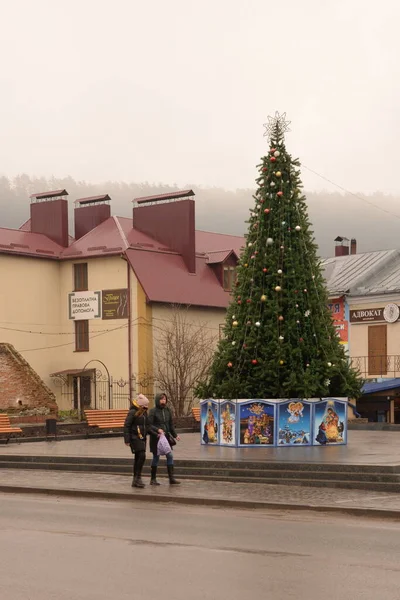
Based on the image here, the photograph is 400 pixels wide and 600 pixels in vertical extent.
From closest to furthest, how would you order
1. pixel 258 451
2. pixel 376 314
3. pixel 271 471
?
pixel 271 471 < pixel 258 451 < pixel 376 314

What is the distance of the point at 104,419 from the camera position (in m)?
33.5

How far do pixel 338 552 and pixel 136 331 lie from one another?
138ft

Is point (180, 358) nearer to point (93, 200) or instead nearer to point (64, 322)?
point (64, 322)

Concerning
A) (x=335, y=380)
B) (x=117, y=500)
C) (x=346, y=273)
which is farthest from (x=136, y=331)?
(x=117, y=500)

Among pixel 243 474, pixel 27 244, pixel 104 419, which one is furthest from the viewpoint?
pixel 27 244

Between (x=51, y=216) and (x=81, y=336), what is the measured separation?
7.19 m

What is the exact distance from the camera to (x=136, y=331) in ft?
170

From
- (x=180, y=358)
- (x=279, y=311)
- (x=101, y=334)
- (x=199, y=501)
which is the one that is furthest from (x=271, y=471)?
(x=101, y=334)

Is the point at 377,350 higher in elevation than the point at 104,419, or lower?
higher

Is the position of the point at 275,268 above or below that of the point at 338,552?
above

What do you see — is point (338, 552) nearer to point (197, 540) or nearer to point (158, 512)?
point (197, 540)

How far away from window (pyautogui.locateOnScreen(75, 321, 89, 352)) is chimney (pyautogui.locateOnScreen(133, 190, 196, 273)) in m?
6.12

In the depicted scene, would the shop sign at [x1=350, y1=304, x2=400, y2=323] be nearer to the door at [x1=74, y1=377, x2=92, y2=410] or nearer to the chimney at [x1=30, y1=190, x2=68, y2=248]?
the door at [x1=74, y1=377, x2=92, y2=410]

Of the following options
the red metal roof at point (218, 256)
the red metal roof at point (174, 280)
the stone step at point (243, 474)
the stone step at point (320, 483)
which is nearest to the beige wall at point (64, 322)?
the red metal roof at point (174, 280)
